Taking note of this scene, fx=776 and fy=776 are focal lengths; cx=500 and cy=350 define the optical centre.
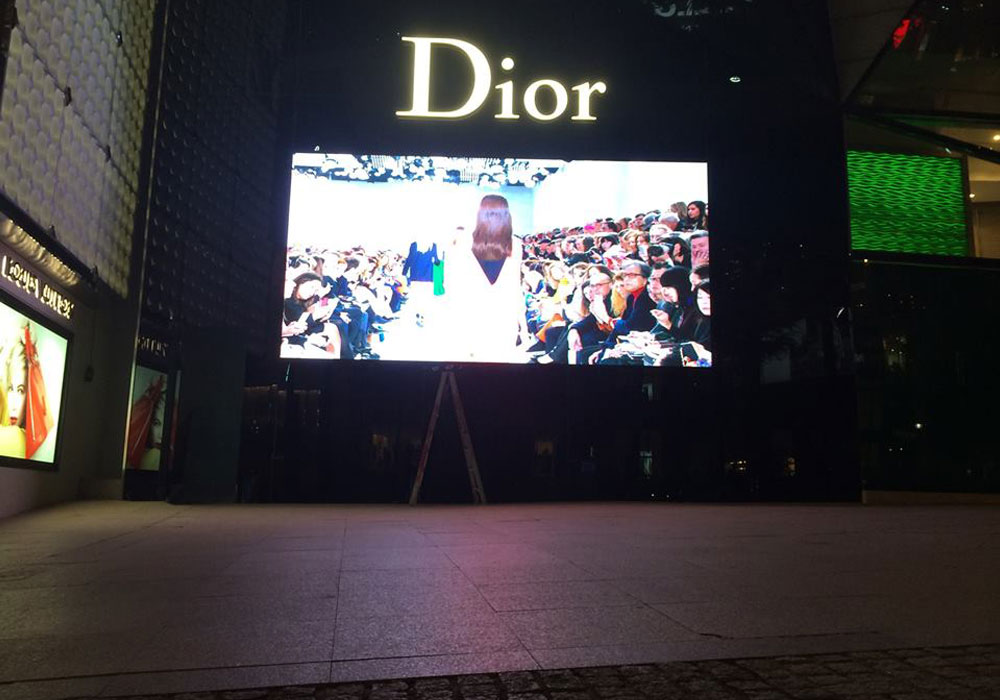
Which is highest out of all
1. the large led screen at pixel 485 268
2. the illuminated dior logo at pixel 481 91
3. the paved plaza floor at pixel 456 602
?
the illuminated dior logo at pixel 481 91

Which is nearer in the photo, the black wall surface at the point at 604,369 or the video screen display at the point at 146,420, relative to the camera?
the video screen display at the point at 146,420

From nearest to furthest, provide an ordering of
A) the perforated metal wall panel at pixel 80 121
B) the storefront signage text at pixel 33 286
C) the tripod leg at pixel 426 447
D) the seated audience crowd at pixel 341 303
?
the perforated metal wall panel at pixel 80 121, the storefront signage text at pixel 33 286, the tripod leg at pixel 426 447, the seated audience crowd at pixel 341 303

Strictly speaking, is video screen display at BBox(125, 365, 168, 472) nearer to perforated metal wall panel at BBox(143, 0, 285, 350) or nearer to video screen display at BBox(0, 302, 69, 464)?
perforated metal wall panel at BBox(143, 0, 285, 350)

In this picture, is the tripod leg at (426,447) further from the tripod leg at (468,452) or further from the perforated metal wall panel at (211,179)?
the perforated metal wall panel at (211,179)

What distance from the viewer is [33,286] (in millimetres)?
10367

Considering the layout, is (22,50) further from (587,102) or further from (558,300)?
(587,102)

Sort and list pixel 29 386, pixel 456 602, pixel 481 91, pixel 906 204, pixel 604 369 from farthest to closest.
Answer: pixel 906 204 < pixel 481 91 < pixel 604 369 < pixel 29 386 < pixel 456 602

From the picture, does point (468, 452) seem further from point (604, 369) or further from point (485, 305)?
point (604, 369)

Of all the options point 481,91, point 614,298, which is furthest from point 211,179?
point 614,298

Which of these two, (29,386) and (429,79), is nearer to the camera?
(29,386)

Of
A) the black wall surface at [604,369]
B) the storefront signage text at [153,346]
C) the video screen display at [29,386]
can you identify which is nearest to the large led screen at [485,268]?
the black wall surface at [604,369]

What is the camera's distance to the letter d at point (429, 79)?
14.7 metres

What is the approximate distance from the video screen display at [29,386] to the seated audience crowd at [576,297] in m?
3.64

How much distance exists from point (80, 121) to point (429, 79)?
649 centimetres
